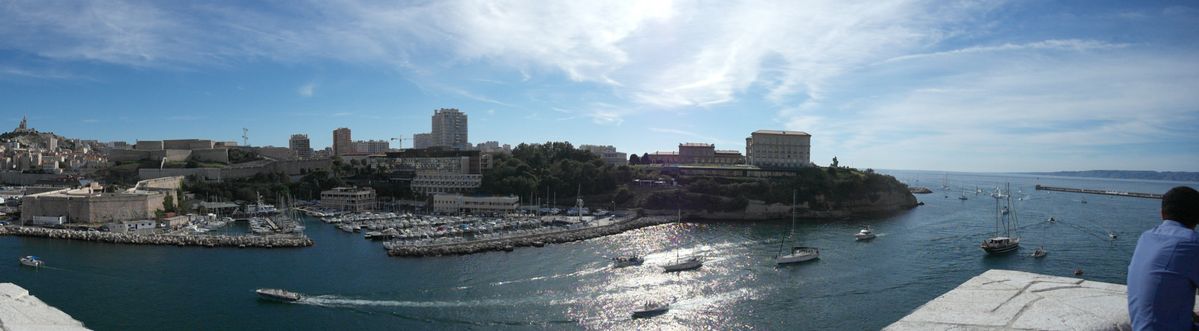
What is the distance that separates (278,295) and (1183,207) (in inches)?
443

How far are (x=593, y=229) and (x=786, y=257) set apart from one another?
6637 millimetres

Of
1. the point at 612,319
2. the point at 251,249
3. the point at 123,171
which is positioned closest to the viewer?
the point at 612,319

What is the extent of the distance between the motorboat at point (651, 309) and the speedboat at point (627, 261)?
3.42m

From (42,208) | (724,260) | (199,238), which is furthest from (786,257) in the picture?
(42,208)

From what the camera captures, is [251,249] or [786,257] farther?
[251,249]

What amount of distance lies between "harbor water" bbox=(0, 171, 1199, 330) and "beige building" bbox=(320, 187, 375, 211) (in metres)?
7.51

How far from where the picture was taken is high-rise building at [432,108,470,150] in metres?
56.9

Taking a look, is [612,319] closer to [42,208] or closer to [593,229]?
[593,229]

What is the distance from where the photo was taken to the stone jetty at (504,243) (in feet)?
48.5

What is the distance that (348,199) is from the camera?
2627 centimetres

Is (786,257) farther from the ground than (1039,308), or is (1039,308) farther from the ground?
(1039,308)

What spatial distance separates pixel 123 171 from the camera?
30.6 metres

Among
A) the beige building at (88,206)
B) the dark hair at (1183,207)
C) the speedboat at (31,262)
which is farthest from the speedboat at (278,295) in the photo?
the beige building at (88,206)

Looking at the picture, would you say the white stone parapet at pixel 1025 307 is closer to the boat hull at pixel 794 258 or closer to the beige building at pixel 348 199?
the boat hull at pixel 794 258
